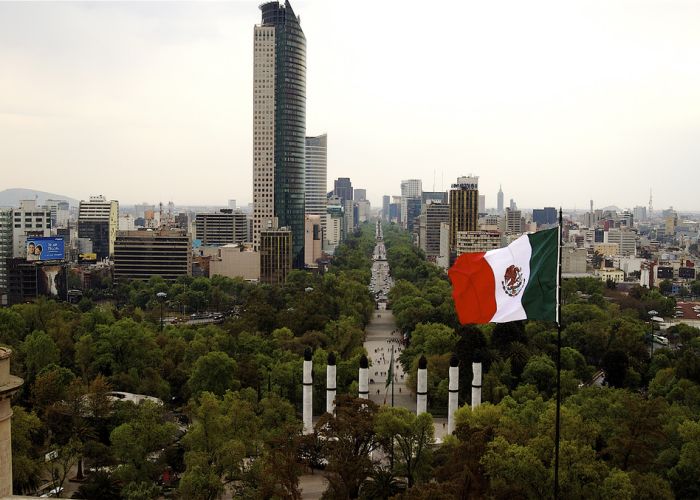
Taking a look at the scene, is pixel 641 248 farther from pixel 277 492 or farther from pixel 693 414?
pixel 277 492

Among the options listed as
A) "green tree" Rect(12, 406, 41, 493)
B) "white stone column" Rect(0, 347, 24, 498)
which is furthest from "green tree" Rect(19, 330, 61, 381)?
"white stone column" Rect(0, 347, 24, 498)

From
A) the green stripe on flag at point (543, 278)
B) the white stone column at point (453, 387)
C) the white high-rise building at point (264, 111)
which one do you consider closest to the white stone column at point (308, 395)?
the white stone column at point (453, 387)

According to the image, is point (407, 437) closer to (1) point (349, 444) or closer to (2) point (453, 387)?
(1) point (349, 444)

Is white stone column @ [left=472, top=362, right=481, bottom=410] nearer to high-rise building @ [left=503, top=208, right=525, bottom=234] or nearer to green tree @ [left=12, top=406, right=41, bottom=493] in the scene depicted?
green tree @ [left=12, top=406, right=41, bottom=493]

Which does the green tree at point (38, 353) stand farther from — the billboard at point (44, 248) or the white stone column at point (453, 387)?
the billboard at point (44, 248)

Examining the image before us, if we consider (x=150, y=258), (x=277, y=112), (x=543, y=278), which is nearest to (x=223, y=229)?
(x=277, y=112)

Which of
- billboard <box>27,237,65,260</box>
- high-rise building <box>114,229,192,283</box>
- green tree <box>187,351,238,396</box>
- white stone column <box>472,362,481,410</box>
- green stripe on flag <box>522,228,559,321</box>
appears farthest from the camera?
high-rise building <box>114,229,192,283</box>
